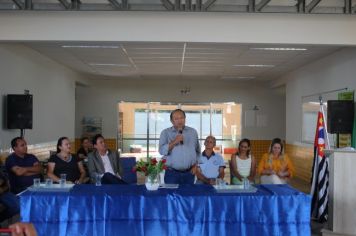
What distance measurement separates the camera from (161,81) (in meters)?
14.8

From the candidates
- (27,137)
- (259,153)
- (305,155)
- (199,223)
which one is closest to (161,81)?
(259,153)

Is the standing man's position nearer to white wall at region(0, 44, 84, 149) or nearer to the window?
white wall at region(0, 44, 84, 149)

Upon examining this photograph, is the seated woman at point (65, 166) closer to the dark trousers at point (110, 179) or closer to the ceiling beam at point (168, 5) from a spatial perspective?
the dark trousers at point (110, 179)

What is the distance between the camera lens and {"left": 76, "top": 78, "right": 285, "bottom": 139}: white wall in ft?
48.5

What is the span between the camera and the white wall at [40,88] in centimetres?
772

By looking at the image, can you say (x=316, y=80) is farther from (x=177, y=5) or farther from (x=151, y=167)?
(x=151, y=167)

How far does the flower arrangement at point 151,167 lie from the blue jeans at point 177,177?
23.3 inches

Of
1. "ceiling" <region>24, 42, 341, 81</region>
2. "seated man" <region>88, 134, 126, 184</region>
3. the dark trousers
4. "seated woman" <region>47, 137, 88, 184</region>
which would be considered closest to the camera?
the dark trousers

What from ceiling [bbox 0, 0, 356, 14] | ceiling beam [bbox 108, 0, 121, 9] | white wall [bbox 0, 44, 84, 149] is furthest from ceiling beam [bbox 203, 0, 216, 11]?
white wall [bbox 0, 44, 84, 149]

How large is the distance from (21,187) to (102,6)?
8.88 ft

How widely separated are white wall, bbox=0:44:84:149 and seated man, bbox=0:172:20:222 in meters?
2.52

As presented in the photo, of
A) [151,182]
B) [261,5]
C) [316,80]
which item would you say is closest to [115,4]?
[261,5]

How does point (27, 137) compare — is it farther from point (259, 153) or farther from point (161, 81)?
point (259, 153)

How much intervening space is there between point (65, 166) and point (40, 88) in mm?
3998
